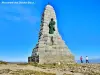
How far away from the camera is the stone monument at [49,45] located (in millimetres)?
47031

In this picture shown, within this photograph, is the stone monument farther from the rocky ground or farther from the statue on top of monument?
the rocky ground

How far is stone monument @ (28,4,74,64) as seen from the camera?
4703 centimetres

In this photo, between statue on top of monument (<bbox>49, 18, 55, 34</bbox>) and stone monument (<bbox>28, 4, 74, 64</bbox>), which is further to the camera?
statue on top of monument (<bbox>49, 18, 55, 34</bbox>)

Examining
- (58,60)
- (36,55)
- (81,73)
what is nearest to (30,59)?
(36,55)

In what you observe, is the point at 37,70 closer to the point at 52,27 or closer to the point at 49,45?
the point at 49,45

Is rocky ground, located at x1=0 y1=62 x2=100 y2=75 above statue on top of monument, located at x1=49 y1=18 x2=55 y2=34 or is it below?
below

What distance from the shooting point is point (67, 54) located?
4847 cm

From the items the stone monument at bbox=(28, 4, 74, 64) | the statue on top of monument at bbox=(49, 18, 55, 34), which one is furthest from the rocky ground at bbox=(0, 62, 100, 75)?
the statue on top of monument at bbox=(49, 18, 55, 34)

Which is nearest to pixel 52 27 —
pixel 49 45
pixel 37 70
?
pixel 49 45

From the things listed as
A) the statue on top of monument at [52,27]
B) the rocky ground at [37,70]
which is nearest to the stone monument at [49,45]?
the statue on top of monument at [52,27]

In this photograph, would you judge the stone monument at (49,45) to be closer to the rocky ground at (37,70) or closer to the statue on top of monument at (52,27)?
the statue on top of monument at (52,27)

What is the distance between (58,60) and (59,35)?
19.5ft

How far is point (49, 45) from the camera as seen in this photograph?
159 ft

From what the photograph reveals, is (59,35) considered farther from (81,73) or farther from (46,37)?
(81,73)
